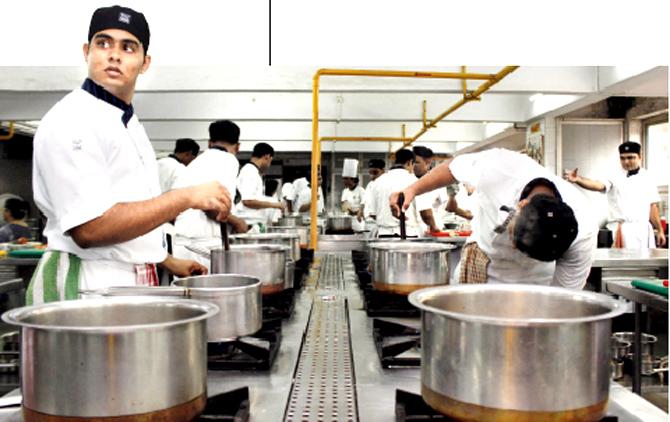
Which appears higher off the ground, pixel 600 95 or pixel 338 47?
pixel 600 95

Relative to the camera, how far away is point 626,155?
17.7 ft

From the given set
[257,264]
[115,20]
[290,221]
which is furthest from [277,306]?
[290,221]

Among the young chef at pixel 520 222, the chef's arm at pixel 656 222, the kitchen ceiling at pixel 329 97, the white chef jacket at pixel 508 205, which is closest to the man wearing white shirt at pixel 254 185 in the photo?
the kitchen ceiling at pixel 329 97

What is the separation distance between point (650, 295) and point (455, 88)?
3.12 metres

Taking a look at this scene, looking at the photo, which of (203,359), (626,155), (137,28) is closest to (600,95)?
(626,155)

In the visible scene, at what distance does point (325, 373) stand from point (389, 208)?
153 inches

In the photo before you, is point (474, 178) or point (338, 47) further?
point (338, 47)

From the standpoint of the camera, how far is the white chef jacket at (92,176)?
1.13 m

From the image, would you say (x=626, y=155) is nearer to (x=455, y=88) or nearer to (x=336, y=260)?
(x=455, y=88)

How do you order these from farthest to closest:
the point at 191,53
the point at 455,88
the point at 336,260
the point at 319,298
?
the point at 455,88
the point at 336,260
the point at 191,53
the point at 319,298

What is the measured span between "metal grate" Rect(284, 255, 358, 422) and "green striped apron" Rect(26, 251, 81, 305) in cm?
57

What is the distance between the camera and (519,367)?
0.65 meters

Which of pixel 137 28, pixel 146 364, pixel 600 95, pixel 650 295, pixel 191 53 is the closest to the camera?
pixel 146 364

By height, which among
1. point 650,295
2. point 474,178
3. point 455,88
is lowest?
point 650,295
